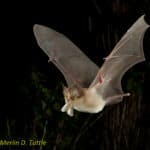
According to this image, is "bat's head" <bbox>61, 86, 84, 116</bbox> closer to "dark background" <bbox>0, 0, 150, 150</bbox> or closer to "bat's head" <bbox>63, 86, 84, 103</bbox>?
"bat's head" <bbox>63, 86, 84, 103</bbox>

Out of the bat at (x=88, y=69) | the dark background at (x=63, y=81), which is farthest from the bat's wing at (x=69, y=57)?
the dark background at (x=63, y=81)

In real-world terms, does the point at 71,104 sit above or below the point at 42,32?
below

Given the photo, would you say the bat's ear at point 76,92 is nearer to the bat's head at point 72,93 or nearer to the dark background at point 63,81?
the bat's head at point 72,93

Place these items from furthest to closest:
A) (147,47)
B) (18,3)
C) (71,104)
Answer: (18,3), (147,47), (71,104)

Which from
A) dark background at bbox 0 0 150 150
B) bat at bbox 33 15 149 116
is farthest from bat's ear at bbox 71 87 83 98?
dark background at bbox 0 0 150 150

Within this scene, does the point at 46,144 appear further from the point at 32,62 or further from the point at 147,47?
the point at 147,47

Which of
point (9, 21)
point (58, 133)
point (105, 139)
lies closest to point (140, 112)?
point (105, 139)
